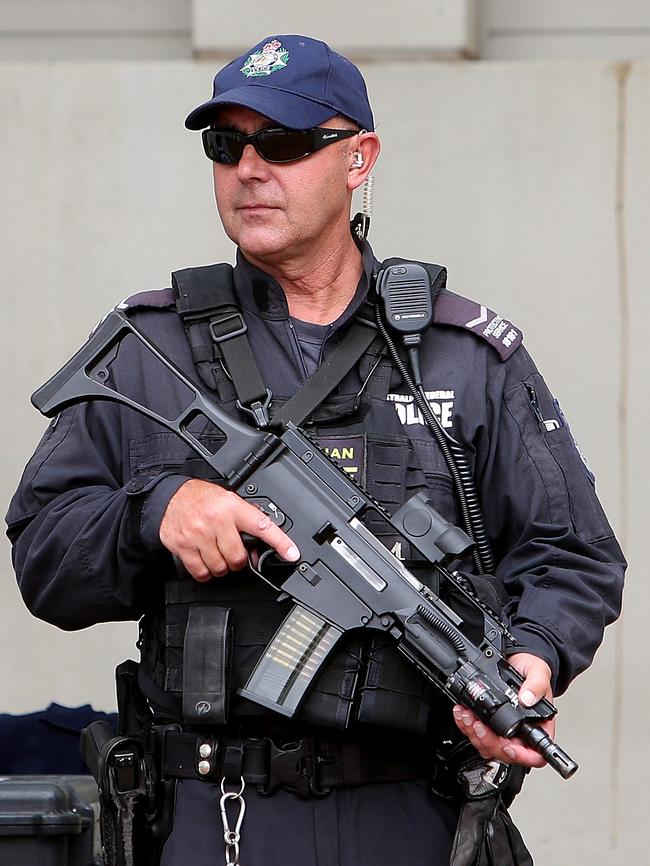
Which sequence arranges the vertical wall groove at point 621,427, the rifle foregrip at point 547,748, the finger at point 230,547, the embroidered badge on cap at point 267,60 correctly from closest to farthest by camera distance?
the rifle foregrip at point 547,748 → the finger at point 230,547 → the embroidered badge on cap at point 267,60 → the vertical wall groove at point 621,427

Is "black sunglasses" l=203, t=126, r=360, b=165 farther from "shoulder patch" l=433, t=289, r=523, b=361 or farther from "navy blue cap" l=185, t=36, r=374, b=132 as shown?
"shoulder patch" l=433, t=289, r=523, b=361

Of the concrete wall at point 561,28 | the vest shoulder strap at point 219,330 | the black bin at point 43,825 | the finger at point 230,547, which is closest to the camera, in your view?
the finger at point 230,547

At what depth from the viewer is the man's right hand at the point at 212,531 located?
1.97m

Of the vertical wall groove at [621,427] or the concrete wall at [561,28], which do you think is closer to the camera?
the vertical wall groove at [621,427]

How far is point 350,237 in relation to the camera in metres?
2.43

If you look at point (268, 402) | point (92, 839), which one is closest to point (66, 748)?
point (92, 839)

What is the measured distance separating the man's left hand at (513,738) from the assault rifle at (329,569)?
21 mm

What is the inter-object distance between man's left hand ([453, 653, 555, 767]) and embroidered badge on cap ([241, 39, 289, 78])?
1.03 metres

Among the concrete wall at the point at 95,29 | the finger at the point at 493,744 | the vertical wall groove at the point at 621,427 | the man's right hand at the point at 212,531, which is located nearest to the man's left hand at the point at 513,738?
the finger at the point at 493,744

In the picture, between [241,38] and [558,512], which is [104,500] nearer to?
[558,512]

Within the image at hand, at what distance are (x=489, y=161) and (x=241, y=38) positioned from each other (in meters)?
0.75

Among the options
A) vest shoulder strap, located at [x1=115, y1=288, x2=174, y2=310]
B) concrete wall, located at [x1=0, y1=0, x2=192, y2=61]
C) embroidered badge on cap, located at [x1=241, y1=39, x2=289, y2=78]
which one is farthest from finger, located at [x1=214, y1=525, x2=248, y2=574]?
concrete wall, located at [x1=0, y1=0, x2=192, y2=61]

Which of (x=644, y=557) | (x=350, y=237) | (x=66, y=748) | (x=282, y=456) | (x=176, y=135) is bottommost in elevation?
(x=66, y=748)

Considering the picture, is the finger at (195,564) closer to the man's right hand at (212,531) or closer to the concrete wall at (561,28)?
the man's right hand at (212,531)
